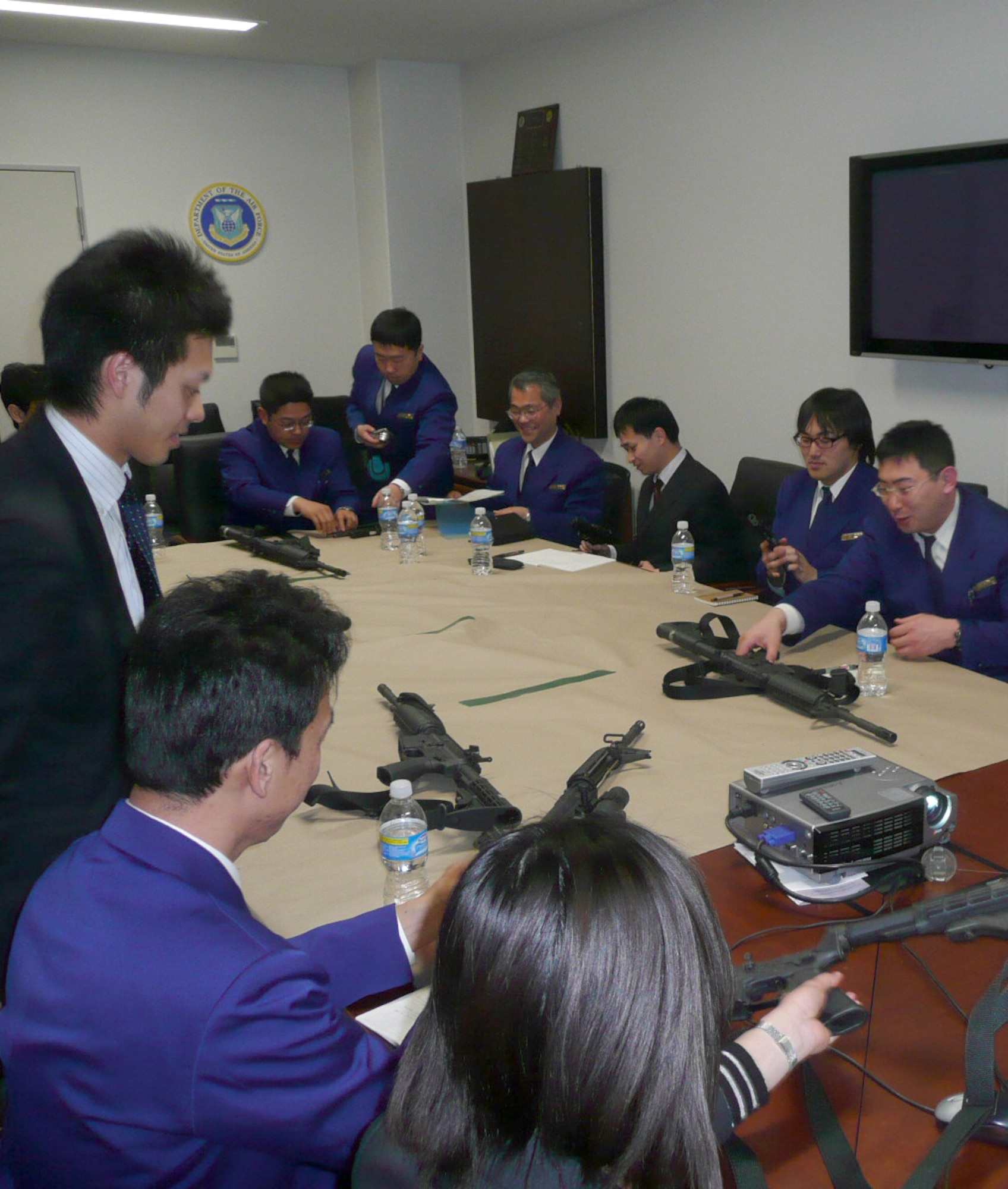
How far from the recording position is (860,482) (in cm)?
330

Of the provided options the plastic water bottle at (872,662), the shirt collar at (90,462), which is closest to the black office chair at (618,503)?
the plastic water bottle at (872,662)

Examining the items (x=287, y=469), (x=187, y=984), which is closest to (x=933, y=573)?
(x=187, y=984)

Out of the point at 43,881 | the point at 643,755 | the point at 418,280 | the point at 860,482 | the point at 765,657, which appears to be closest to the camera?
the point at 43,881

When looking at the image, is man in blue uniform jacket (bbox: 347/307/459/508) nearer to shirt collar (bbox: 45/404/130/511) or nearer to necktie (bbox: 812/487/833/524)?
necktie (bbox: 812/487/833/524)

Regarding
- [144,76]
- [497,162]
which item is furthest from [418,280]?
[144,76]

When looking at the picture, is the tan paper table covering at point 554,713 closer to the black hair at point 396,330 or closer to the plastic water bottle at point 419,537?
the plastic water bottle at point 419,537

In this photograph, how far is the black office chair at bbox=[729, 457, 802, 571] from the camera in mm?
3826

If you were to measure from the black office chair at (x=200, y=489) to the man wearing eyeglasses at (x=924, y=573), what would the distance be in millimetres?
2620

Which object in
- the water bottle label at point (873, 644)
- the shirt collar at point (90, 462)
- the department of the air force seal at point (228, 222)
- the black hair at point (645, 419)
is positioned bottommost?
the water bottle label at point (873, 644)

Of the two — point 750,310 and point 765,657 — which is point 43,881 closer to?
point 765,657

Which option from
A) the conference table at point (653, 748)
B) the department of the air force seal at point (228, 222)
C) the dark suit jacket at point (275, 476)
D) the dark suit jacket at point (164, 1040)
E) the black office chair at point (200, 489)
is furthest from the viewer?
the department of the air force seal at point (228, 222)

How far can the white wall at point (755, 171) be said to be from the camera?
395 centimetres

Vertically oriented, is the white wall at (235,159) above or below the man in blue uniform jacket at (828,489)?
above

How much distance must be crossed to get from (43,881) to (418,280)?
582 centimetres
